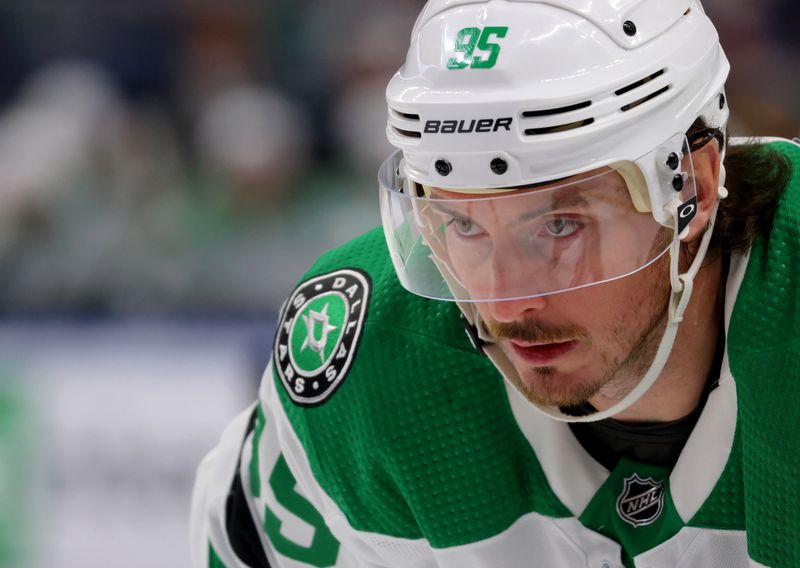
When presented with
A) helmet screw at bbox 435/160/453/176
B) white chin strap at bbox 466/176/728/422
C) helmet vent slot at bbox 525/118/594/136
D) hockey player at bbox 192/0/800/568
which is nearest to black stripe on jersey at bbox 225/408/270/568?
hockey player at bbox 192/0/800/568

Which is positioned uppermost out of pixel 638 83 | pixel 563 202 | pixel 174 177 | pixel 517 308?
pixel 638 83

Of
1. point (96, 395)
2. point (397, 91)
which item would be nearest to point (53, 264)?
point (96, 395)

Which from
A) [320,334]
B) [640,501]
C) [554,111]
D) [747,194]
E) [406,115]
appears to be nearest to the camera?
[554,111]

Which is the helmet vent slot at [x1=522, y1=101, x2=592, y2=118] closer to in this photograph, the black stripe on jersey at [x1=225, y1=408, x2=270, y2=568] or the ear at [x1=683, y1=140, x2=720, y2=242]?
the ear at [x1=683, y1=140, x2=720, y2=242]

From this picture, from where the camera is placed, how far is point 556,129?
1541 millimetres

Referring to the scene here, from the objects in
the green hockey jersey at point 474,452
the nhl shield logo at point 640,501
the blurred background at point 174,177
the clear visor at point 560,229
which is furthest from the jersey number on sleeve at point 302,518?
the blurred background at point 174,177

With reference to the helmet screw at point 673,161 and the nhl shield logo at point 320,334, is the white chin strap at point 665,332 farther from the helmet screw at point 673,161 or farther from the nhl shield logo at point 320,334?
the nhl shield logo at point 320,334

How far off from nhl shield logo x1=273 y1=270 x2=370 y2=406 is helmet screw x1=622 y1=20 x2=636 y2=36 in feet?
1.97

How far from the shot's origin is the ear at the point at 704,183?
167cm

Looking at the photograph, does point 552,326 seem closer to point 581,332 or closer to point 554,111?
point 581,332

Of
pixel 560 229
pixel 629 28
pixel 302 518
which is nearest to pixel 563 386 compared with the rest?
pixel 560 229

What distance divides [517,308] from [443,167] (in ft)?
0.64

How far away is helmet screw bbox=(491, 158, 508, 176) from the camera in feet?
5.07

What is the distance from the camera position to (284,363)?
205 centimetres
